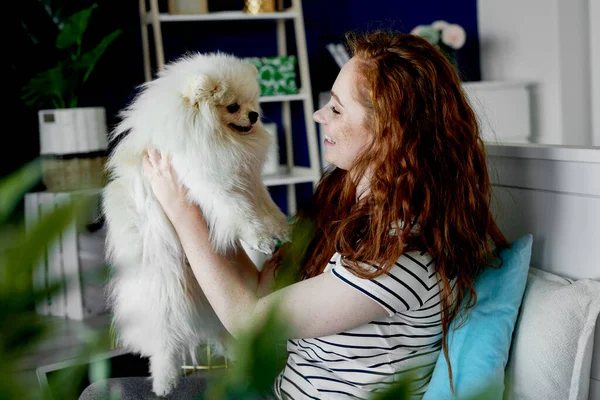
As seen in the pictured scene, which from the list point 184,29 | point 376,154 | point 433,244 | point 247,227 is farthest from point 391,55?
point 184,29

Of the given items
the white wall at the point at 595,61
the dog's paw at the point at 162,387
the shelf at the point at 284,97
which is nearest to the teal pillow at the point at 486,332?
the dog's paw at the point at 162,387

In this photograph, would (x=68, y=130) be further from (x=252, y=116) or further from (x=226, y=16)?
(x=252, y=116)

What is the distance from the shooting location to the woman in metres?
1.30

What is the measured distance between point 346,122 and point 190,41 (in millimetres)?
2422

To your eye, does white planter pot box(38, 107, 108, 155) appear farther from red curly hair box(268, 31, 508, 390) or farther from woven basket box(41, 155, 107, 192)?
red curly hair box(268, 31, 508, 390)

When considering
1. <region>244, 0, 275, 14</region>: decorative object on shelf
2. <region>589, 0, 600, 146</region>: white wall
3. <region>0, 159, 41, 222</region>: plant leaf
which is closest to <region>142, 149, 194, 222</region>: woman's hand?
<region>0, 159, 41, 222</region>: plant leaf

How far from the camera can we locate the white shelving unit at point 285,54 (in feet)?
10.8

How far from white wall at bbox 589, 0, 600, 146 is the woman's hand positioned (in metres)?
2.61

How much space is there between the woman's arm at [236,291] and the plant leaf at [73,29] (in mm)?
1595

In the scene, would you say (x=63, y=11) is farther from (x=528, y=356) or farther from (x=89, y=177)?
(x=528, y=356)

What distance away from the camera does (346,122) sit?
1452 mm

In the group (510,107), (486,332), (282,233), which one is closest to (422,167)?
(486,332)

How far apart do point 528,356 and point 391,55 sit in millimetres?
661

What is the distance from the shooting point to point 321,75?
4.03 meters
